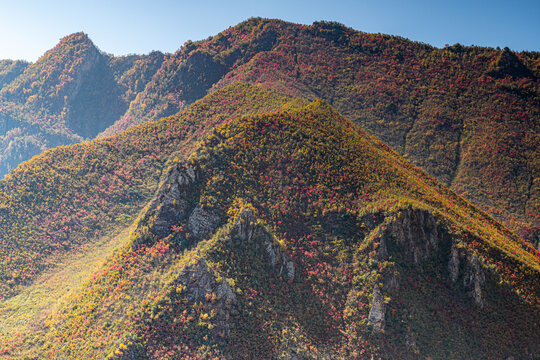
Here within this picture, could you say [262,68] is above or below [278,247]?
Result: above

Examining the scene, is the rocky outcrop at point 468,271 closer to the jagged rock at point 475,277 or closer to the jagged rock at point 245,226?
the jagged rock at point 475,277

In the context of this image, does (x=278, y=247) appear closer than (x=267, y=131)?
Yes

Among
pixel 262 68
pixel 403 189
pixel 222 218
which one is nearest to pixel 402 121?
pixel 262 68

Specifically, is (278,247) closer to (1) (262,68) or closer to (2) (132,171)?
(2) (132,171)

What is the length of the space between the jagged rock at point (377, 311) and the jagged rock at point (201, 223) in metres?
27.3

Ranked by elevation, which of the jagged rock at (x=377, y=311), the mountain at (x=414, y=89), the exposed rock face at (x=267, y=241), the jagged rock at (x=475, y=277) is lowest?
the jagged rock at (x=377, y=311)

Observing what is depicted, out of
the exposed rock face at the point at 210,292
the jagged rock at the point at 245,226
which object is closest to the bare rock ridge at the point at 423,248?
the jagged rock at the point at 245,226

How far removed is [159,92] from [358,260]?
149 metres

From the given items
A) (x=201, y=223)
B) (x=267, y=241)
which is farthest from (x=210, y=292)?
(x=201, y=223)

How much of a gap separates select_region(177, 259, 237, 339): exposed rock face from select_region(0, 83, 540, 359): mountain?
0.16 meters

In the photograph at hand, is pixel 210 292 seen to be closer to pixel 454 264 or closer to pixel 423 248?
pixel 423 248

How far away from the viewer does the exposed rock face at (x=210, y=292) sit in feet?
153

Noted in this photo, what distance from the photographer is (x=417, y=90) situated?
124 metres

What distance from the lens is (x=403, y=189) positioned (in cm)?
6091
